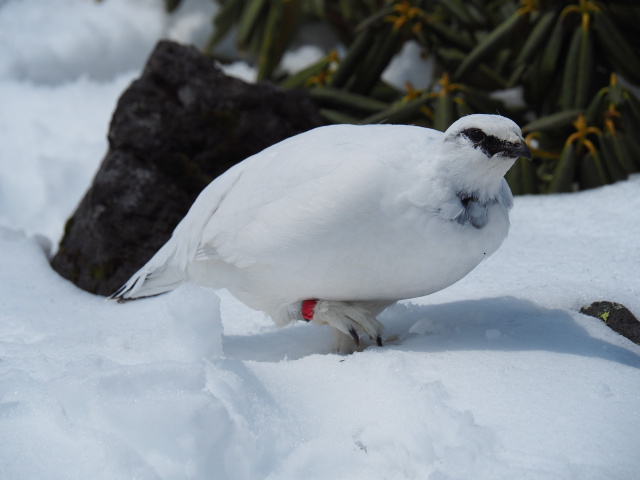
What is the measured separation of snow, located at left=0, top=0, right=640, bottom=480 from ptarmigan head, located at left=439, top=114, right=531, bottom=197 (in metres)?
0.43

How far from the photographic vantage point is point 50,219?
12.4ft

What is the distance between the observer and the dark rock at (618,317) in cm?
204

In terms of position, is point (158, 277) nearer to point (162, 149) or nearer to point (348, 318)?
point (348, 318)

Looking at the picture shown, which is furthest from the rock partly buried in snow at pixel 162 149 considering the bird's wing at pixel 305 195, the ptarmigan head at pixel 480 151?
the ptarmigan head at pixel 480 151

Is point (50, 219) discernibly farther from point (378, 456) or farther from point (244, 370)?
point (378, 456)

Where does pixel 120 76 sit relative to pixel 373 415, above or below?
below

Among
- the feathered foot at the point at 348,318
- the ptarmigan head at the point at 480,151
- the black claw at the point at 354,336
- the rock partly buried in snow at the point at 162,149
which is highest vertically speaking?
the ptarmigan head at the point at 480,151

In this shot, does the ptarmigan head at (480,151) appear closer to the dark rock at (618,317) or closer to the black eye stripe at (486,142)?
the black eye stripe at (486,142)

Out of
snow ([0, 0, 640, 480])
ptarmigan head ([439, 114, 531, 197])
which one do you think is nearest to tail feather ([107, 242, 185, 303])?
snow ([0, 0, 640, 480])

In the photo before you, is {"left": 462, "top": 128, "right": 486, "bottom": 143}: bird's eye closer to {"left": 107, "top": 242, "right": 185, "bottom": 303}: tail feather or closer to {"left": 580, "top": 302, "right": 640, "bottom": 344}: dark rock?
{"left": 580, "top": 302, "right": 640, "bottom": 344}: dark rock

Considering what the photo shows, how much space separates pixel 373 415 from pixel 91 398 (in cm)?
60

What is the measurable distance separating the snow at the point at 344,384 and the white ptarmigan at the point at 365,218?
17 cm

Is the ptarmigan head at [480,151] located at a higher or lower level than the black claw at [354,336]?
higher

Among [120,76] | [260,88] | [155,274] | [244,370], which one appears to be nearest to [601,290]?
[244,370]
